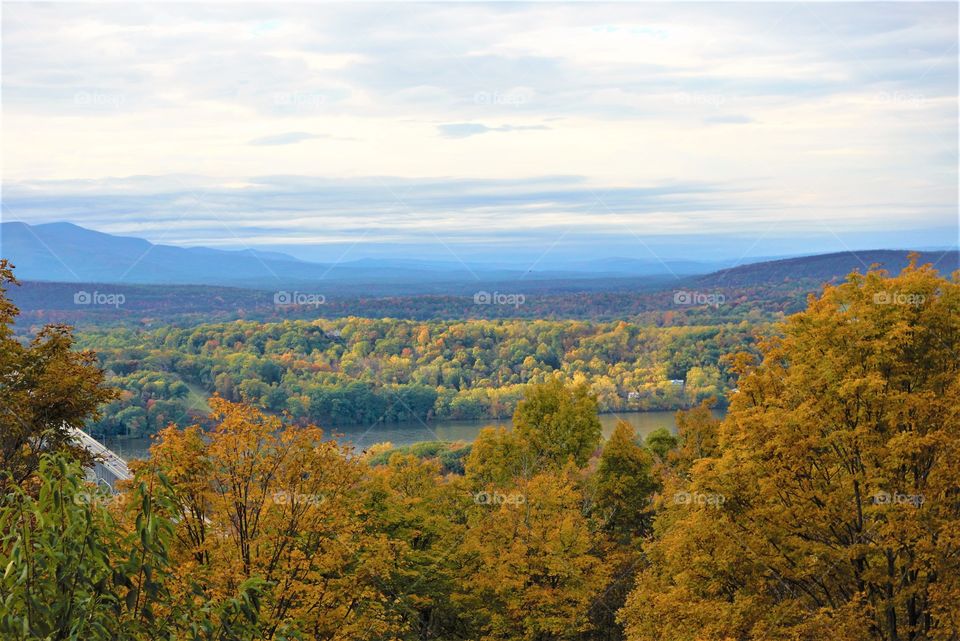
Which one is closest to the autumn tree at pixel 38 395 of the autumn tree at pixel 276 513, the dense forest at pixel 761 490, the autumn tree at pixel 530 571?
the dense forest at pixel 761 490

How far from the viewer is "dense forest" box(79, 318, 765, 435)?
342 feet

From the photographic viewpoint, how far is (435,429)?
106500 mm

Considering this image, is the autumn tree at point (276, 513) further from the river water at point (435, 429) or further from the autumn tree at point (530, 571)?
the river water at point (435, 429)

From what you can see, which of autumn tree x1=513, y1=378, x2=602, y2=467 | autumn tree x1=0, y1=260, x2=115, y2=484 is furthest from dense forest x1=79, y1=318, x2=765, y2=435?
autumn tree x1=0, y1=260, x2=115, y2=484

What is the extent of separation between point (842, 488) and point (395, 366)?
110655mm

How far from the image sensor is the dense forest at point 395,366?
104312mm

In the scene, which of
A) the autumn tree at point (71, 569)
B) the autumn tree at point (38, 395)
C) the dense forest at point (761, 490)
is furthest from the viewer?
the autumn tree at point (38, 395)

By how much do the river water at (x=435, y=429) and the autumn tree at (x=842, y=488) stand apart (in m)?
70.6

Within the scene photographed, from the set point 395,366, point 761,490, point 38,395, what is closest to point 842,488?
point 761,490

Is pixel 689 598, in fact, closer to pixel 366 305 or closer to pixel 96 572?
pixel 96 572

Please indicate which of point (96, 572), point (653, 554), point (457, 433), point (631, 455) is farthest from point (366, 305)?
point (96, 572)

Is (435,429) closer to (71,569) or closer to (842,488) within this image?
(842,488)

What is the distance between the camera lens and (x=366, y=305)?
181250 millimetres

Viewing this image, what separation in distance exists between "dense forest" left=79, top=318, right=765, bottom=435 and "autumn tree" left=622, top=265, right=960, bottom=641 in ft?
249
